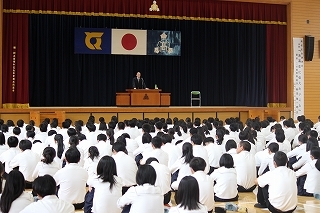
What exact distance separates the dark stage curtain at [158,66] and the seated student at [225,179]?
10168mm

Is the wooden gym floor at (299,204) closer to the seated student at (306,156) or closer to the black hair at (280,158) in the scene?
the seated student at (306,156)

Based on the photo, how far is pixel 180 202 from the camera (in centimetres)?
326

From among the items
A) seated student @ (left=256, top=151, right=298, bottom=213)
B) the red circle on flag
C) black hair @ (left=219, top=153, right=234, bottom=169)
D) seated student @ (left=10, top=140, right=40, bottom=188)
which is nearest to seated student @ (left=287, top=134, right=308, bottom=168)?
black hair @ (left=219, top=153, right=234, bottom=169)

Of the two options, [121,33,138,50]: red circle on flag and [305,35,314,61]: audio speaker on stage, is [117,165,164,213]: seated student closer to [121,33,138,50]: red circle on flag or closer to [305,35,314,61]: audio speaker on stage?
[121,33,138,50]: red circle on flag

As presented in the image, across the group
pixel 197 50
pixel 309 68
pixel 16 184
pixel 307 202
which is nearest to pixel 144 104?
pixel 197 50

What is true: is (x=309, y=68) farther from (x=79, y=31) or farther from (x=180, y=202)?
(x=180, y=202)

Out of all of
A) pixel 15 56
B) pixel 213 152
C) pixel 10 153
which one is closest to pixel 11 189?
pixel 10 153

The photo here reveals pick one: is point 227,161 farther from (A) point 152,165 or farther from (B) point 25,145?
(B) point 25,145

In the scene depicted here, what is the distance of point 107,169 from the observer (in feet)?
13.6

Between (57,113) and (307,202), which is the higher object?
(57,113)

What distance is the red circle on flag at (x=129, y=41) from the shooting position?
1488 centimetres

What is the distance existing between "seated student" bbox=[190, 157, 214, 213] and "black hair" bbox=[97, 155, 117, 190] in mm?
825

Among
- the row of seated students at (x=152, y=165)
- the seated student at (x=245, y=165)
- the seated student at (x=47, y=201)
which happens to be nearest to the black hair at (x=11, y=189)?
the seated student at (x=47, y=201)

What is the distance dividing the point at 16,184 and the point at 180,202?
1.18 meters
